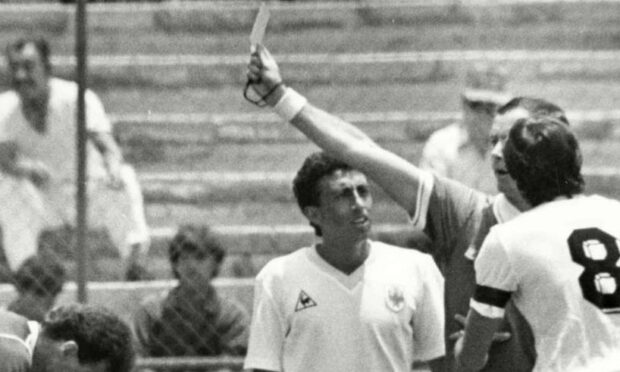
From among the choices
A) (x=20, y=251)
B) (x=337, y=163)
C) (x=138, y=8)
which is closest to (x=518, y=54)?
(x=138, y=8)

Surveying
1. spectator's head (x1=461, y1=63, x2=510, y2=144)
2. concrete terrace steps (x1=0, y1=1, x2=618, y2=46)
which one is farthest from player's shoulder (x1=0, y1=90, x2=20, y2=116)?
concrete terrace steps (x1=0, y1=1, x2=618, y2=46)

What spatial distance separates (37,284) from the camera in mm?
7758

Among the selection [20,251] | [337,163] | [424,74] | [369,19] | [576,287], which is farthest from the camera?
[369,19]

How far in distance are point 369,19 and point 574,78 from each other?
4.88ft

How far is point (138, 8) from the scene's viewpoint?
11430 millimetres

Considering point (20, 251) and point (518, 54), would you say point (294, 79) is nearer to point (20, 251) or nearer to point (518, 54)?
point (518, 54)

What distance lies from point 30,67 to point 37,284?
140 centimetres

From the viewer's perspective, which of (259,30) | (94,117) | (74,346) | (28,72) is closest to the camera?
(74,346)

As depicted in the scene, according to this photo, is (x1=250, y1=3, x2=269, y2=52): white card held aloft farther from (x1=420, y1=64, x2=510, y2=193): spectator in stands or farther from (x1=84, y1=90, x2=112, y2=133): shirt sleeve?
(x1=420, y1=64, x2=510, y2=193): spectator in stands

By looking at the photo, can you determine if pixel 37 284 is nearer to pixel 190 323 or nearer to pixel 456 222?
pixel 190 323

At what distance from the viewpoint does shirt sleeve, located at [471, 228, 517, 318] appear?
475 centimetres

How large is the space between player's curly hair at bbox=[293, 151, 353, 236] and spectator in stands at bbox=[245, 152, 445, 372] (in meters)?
0.09

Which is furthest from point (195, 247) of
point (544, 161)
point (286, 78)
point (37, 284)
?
point (544, 161)

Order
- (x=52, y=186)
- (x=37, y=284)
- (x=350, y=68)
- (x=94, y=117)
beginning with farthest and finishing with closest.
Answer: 1. (x=350, y=68)
2. (x=52, y=186)
3. (x=94, y=117)
4. (x=37, y=284)
